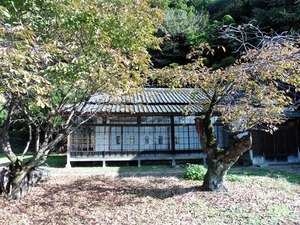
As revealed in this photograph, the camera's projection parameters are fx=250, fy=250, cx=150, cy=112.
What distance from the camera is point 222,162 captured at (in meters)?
6.41

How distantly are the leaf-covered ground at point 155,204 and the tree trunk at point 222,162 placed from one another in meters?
0.28

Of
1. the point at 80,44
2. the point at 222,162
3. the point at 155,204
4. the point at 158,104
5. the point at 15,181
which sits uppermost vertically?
the point at 80,44

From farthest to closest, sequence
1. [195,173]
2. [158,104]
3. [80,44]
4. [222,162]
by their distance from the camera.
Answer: [158,104] → [195,173] → [222,162] → [80,44]

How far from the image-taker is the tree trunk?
6.20 meters

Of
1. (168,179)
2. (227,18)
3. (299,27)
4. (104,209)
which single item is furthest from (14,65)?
(227,18)

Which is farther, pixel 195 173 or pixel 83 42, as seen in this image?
pixel 195 173

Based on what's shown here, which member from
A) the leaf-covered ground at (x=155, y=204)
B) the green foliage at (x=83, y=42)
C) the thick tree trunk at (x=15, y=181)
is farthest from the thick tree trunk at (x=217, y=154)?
the thick tree trunk at (x=15, y=181)

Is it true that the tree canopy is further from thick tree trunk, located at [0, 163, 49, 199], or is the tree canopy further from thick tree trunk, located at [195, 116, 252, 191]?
thick tree trunk, located at [195, 116, 252, 191]

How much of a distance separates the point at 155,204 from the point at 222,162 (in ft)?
6.62

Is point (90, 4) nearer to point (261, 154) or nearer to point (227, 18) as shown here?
point (261, 154)

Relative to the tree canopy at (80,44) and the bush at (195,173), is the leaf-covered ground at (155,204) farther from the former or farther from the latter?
the tree canopy at (80,44)

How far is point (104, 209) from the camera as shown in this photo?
5.56 metres

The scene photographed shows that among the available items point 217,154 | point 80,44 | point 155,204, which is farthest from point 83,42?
point 217,154

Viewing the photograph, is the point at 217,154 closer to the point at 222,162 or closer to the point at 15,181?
the point at 222,162
